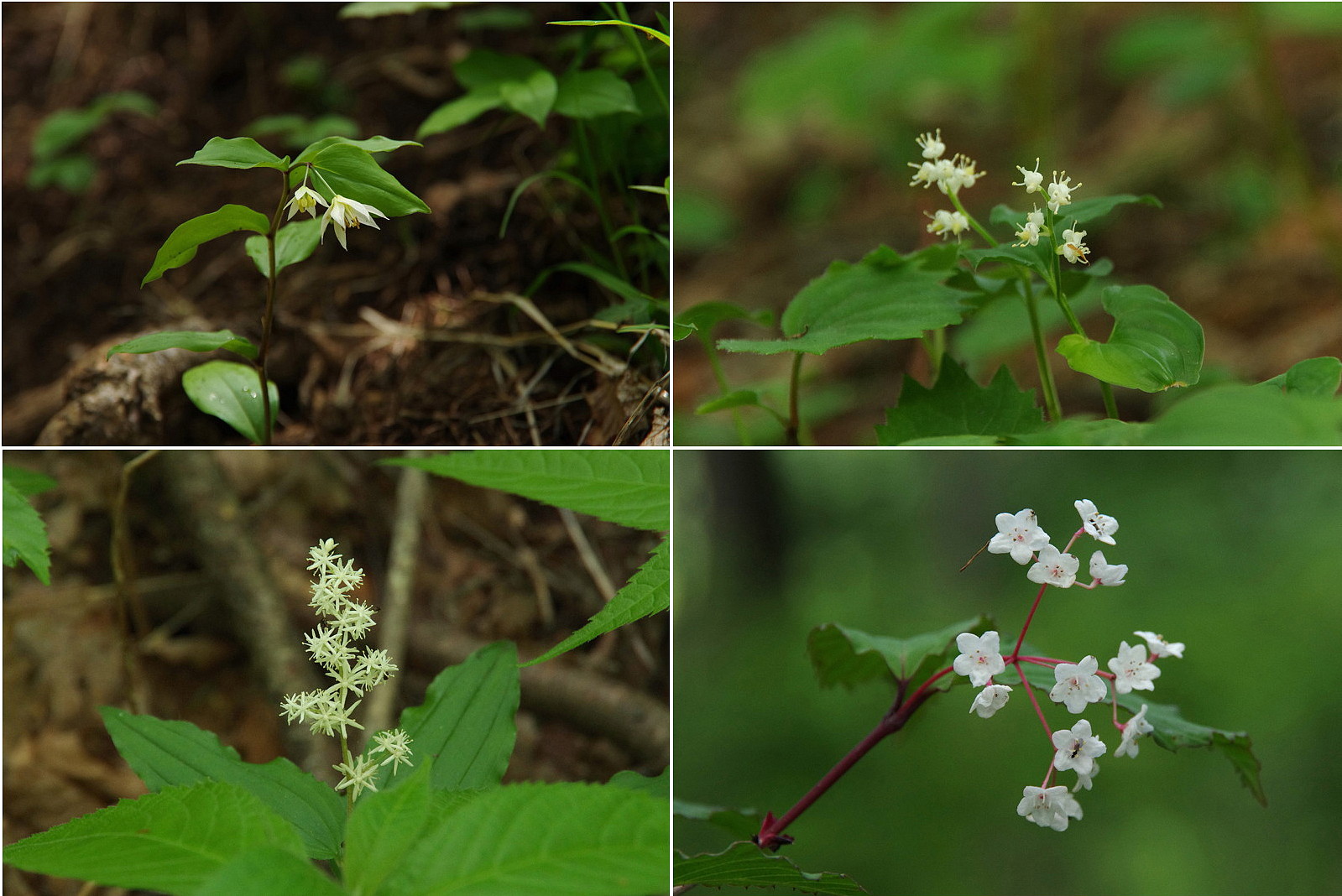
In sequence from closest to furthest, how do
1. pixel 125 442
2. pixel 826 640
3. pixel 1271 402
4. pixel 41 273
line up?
pixel 1271 402, pixel 826 640, pixel 125 442, pixel 41 273

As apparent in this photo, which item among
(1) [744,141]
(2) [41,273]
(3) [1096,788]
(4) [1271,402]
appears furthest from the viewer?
(1) [744,141]

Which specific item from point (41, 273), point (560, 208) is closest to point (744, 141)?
point (560, 208)

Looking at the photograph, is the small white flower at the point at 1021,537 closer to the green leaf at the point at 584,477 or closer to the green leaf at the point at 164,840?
the green leaf at the point at 584,477

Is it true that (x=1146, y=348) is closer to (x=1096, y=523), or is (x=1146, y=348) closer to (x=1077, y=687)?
(x=1096, y=523)

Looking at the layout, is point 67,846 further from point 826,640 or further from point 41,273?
point 41,273

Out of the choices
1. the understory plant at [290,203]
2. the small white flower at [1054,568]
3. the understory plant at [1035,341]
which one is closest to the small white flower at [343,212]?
the understory plant at [290,203]

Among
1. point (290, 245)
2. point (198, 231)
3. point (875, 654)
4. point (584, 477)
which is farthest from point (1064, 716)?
point (198, 231)
